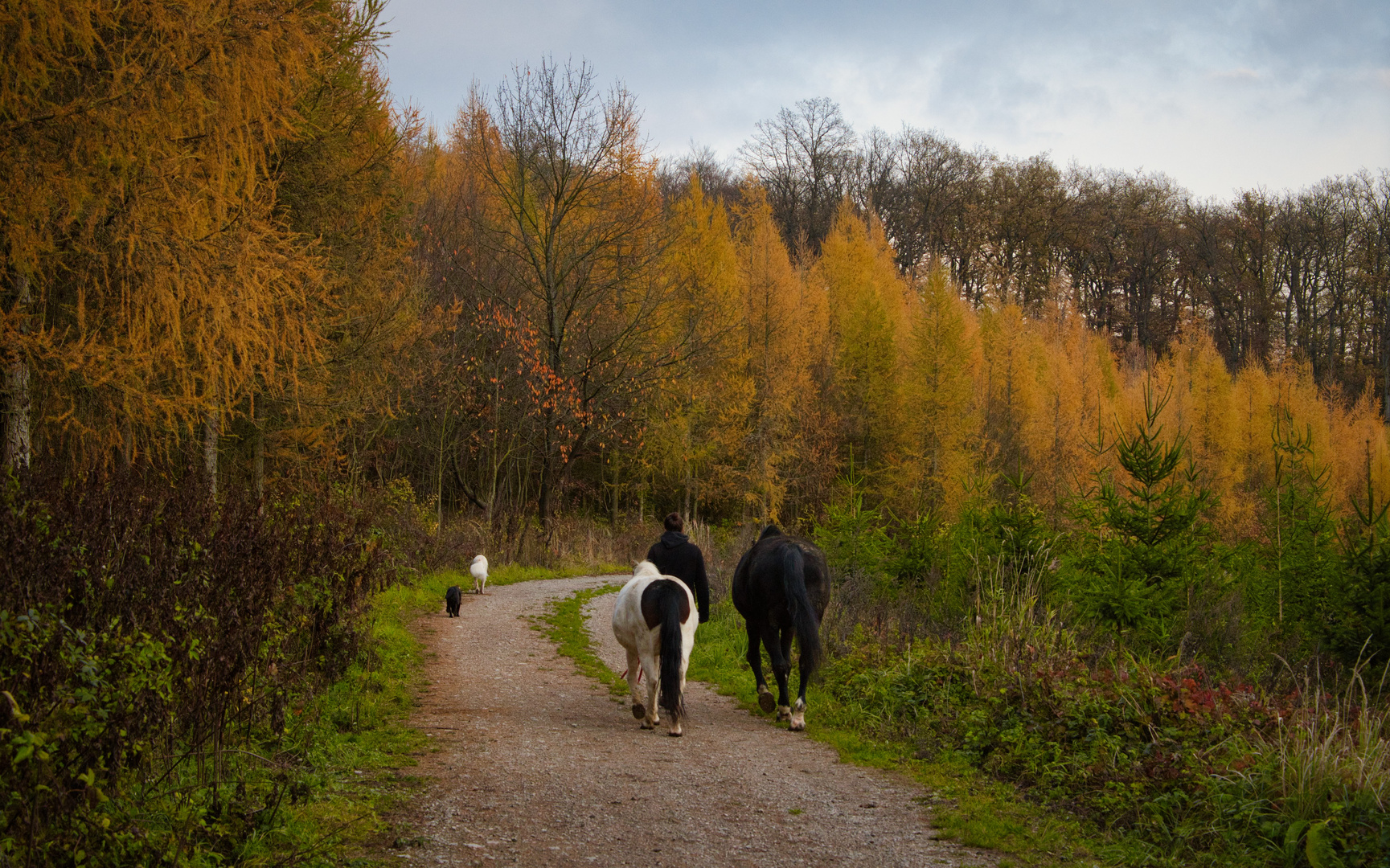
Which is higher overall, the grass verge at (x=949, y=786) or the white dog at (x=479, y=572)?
the white dog at (x=479, y=572)

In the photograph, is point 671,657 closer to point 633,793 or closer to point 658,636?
point 658,636

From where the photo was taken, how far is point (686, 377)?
28.8 metres

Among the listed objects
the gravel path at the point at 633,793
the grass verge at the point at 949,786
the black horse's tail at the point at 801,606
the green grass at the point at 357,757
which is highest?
the black horse's tail at the point at 801,606

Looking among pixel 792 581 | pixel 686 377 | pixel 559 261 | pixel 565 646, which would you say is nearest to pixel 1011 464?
pixel 686 377

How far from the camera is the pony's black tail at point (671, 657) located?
6.85 meters

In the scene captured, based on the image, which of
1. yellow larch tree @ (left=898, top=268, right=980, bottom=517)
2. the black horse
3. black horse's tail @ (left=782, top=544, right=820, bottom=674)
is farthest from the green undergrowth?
yellow larch tree @ (left=898, top=268, right=980, bottom=517)

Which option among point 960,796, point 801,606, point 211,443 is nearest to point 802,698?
point 801,606

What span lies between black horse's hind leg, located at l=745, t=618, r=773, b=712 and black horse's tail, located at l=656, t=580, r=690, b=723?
1.05 meters

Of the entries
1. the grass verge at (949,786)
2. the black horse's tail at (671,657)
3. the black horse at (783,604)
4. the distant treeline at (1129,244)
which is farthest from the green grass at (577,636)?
the distant treeline at (1129,244)

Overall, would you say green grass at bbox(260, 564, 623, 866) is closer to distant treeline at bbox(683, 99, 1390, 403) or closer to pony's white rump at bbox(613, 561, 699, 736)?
pony's white rump at bbox(613, 561, 699, 736)

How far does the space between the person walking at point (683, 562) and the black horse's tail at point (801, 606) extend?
83cm

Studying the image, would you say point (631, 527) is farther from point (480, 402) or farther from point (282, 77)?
point (282, 77)

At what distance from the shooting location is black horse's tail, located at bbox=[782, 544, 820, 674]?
716cm

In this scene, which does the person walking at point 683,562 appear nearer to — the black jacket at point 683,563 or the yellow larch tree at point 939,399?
the black jacket at point 683,563
